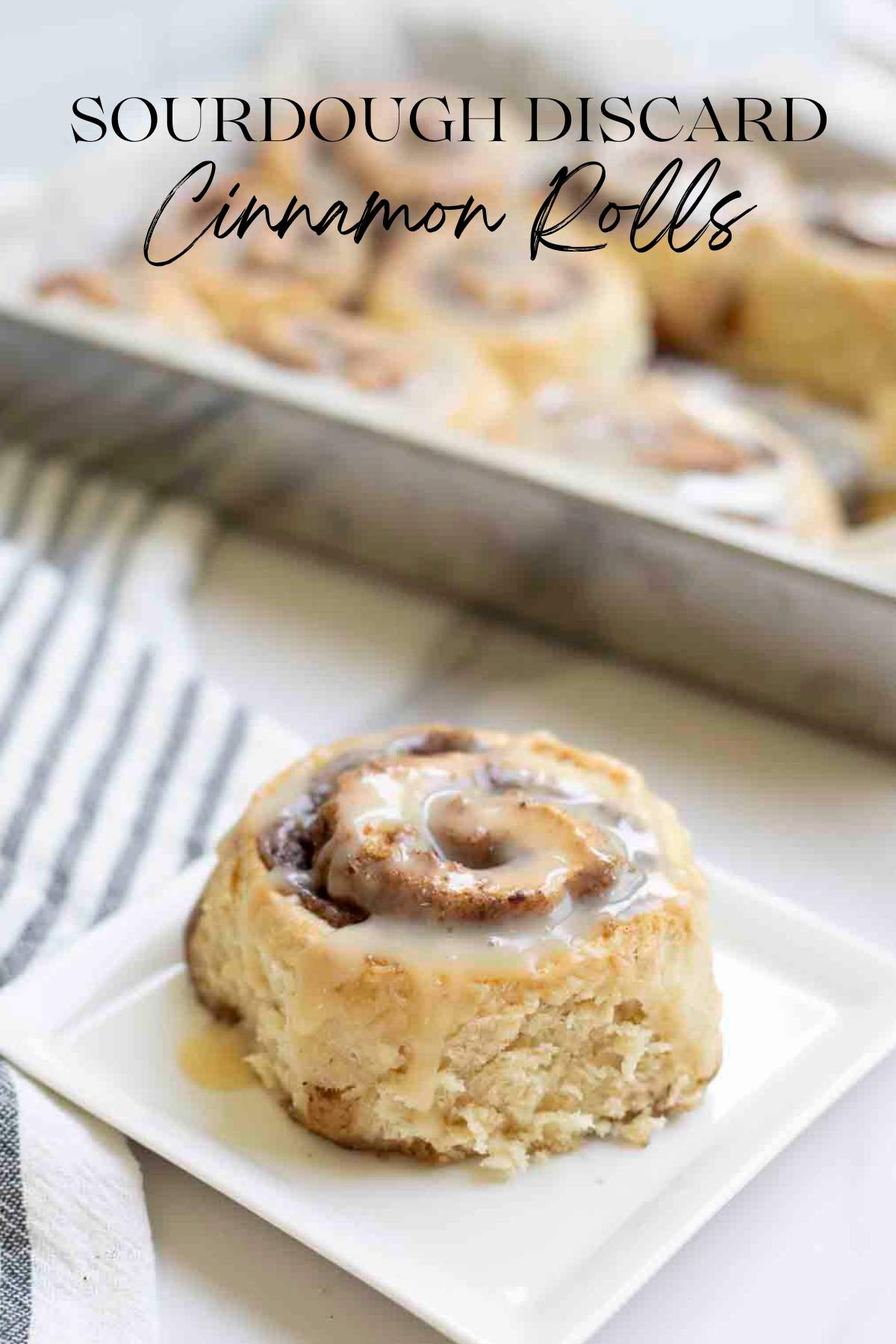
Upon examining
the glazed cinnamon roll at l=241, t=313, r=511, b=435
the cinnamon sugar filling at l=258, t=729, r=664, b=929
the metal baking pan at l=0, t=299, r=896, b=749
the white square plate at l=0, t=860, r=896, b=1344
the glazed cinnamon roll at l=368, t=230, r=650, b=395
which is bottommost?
the white square plate at l=0, t=860, r=896, b=1344

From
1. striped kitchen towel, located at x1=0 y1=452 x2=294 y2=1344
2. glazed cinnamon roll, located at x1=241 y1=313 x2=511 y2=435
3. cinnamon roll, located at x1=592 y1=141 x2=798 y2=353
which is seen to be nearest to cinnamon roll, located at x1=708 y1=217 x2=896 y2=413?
cinnamon roll, located at x1=592 y1=141 x2=798 y2=353

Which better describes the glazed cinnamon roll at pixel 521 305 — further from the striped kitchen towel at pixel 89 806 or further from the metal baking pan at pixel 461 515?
the striped kitchen towel at pixel 89 806

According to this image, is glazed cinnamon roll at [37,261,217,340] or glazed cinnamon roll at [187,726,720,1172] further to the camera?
glazed cinnamon roll at [37,261,217,340]

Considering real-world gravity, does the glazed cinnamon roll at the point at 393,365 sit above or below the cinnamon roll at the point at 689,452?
below

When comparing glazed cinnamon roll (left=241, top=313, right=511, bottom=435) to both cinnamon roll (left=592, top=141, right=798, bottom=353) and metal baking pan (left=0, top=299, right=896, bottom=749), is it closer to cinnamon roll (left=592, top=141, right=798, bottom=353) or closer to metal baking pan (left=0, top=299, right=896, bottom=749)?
metal baking pan (left=0, top=299, right=896, bottom=749)

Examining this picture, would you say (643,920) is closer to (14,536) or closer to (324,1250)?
(324,1250)

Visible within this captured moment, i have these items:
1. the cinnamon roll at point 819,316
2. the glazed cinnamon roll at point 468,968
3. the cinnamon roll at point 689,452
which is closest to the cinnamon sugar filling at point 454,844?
the glazed cinnamon roll at point 468,968

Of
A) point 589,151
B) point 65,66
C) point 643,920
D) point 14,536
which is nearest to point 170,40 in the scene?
point 65,66

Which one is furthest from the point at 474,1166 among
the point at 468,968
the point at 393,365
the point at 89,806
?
the point at 393,365
